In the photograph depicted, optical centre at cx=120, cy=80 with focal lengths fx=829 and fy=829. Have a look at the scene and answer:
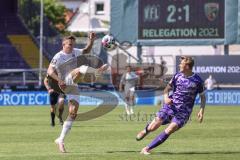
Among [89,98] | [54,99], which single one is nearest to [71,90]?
[54,99]

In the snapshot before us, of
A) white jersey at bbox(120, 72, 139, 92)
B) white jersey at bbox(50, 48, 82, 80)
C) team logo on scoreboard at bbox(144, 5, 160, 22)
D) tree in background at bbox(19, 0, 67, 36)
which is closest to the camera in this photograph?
white jersey at bbox(50, 48, 82, 80)

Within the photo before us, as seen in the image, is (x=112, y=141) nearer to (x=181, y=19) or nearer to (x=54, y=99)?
(x=54, y=99)

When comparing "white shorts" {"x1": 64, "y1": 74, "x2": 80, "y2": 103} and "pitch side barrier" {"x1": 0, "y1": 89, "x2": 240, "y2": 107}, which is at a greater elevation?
"white shorts" {"x1": 64, "y1": 74, "x2": 80, "y2": 103}

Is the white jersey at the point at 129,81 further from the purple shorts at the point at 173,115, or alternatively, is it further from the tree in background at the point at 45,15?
the tree in background at the point at 45,15

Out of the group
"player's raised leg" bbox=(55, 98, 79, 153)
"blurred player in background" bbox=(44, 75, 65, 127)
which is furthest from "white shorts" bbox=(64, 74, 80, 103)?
"blurred player in background" bbox=(44, 75, 65, 127)

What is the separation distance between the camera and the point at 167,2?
45531 mm

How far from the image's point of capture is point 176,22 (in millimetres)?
46062

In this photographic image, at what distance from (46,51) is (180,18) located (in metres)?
17.5

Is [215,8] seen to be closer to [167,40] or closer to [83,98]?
[167,40]

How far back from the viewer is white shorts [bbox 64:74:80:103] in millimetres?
17533

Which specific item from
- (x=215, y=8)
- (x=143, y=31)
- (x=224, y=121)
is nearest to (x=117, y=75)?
(x=143, y=31)

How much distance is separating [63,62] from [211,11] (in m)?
28.9

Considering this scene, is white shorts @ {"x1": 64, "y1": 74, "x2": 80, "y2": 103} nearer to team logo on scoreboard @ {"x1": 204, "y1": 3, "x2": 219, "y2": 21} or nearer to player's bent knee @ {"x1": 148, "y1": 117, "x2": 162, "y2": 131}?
player's bent knee @ {"x1": 148, "y1": 117, "x2": 162, "y2": 131}

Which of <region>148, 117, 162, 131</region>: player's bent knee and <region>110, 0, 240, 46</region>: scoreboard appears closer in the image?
<region>148, 117, 162, 131</region>: player's bent knee
